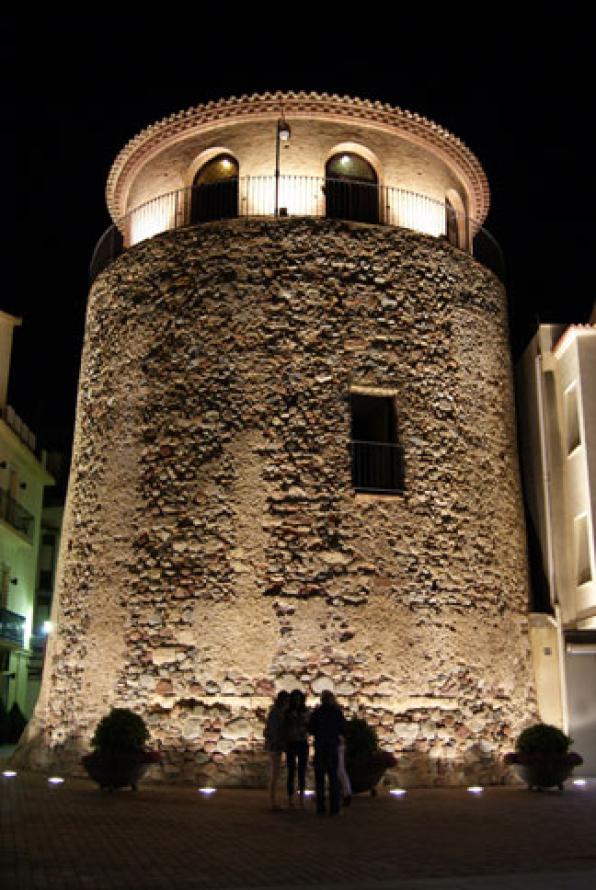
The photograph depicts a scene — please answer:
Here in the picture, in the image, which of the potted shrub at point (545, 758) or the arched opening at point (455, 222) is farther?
the arched opening at point (455, 222)

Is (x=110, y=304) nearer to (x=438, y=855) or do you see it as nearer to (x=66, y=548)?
(x=66, y=548)

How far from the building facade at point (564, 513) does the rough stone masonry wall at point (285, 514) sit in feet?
2.63

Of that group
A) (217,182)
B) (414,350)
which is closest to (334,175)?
(217,182)

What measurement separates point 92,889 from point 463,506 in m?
10.6

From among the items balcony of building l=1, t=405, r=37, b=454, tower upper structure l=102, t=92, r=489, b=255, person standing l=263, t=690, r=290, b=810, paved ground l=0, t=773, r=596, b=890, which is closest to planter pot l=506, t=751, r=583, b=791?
paved ground l=0, t=773, r=596, b=890

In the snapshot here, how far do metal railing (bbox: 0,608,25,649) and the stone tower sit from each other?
35.8 ft

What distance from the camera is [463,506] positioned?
16.2 metres

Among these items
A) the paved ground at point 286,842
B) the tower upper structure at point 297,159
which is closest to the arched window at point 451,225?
the tower upper structure at point 297,159

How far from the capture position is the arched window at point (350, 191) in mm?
17781

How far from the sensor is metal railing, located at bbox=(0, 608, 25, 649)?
27.3 meters

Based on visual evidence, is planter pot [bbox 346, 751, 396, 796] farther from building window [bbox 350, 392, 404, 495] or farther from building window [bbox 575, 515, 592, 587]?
building window [bbox 575, 515, 592, 587]

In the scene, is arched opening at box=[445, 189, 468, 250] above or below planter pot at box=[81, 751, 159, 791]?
above

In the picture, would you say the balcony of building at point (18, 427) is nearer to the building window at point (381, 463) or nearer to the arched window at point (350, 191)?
the arched window at point (350, 191)

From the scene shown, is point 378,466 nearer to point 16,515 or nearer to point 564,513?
point 564,513
